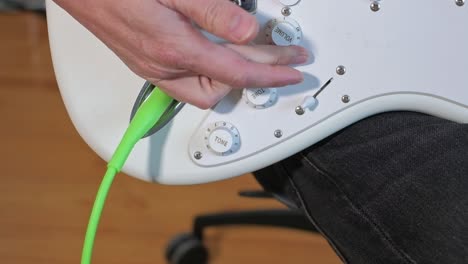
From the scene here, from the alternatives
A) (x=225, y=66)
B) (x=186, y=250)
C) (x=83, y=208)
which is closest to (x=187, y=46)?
(x=225, y=66)

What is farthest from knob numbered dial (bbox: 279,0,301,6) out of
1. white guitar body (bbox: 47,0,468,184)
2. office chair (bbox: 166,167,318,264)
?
office chair (bbox: 166,167,318,264)

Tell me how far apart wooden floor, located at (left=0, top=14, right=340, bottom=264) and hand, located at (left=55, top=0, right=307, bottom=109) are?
0.61 meters

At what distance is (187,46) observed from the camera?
1.70 feet

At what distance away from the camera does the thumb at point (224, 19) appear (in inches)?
19.0

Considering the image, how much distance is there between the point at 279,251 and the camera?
1.13 m

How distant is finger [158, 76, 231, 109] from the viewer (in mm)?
563

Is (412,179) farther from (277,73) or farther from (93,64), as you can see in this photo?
(93,64)

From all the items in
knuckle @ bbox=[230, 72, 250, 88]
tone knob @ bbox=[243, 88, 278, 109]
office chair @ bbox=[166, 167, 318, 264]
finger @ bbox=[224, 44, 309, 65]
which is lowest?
office chair @ bbox=[166, 167, 318, 264]

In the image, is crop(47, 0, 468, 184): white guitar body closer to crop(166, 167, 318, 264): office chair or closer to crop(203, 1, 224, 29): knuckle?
crop(203, 1, 224, 29): knuckle

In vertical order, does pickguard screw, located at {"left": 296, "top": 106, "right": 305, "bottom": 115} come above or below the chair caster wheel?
above

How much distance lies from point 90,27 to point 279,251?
664 mm

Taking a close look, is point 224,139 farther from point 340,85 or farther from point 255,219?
point 255,219

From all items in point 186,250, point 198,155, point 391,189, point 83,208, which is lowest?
point 83,208

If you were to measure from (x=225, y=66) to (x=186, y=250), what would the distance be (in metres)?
0.63
